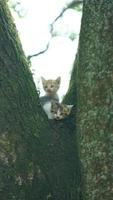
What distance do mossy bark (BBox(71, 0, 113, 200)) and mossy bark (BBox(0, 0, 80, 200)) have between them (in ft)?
1.15

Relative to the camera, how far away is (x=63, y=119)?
5074mm

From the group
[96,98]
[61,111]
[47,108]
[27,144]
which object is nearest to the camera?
[96,98]

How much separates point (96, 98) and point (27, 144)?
0.68m

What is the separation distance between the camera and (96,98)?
4.27 m

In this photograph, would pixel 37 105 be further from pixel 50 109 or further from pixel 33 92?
pixel 50 109

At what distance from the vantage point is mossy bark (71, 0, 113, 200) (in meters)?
4.16

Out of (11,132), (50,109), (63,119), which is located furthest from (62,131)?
(50,109)

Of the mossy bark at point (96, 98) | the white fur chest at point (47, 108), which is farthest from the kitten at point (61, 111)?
the mossy bark at point (96, 98)

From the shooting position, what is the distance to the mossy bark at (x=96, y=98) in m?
4.16

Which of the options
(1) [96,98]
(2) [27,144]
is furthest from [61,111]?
(1) [96,98]

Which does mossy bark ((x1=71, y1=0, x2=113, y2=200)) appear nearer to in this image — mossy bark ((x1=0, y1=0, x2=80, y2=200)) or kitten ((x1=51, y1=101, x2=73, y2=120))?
mossy bark ((x1=0, y1=0, x2=80, y2=200))

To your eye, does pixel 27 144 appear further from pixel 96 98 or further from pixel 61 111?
pixel 61 111

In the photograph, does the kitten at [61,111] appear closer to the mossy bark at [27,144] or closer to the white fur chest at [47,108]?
the white fur chest at [47,108]

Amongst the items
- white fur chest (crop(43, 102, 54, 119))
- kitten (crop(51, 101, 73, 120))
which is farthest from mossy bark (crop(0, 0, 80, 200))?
white fur chest (crop(43, 102, 54, 119))
